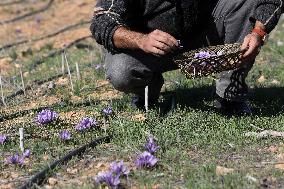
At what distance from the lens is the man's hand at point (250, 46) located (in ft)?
14.0

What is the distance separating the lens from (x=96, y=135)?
174 inches

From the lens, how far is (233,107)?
496cm

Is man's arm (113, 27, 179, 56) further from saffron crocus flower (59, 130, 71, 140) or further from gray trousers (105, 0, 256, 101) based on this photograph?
saffron crocus flower (59, 130, 71, 140)

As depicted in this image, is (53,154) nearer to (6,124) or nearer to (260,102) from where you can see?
(6,124)

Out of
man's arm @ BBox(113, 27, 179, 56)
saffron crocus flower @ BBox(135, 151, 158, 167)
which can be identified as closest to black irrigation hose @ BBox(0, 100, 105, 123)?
man's arm @ BBox(113, 27, 179, 56)

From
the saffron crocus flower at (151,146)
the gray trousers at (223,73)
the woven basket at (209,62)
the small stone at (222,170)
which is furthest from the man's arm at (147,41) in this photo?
the small stone at (222,170)

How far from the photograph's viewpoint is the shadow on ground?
5.06 m

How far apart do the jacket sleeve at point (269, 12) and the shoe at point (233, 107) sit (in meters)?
0.63

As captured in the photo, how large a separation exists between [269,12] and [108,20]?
1.11m

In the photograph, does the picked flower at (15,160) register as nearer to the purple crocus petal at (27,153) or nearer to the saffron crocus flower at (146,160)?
the purple crocus petal at (27,153)

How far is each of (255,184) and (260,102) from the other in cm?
209

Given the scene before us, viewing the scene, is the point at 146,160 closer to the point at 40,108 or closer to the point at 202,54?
the point at 202,54

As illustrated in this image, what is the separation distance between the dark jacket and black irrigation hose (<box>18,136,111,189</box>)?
2.46 ft

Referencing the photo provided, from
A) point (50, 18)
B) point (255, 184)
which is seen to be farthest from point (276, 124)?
point (50, 18)
